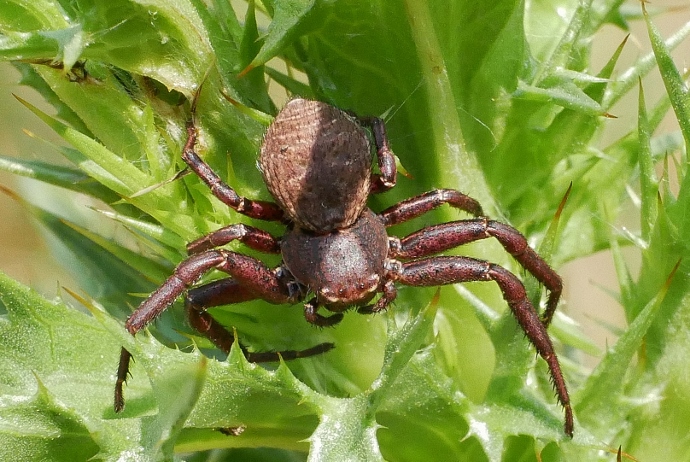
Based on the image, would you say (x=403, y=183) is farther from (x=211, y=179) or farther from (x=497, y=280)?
(x=211, y=179)

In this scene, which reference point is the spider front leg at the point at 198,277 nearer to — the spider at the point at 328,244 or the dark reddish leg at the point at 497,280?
the spider at the point at 328,244

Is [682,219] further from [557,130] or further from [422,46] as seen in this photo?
[422,46]

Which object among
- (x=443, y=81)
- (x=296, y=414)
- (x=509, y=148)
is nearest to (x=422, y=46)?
(x=443, y=81)

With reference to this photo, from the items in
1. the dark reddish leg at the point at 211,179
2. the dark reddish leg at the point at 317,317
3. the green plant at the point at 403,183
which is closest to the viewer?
the green plant at the point at 403,183

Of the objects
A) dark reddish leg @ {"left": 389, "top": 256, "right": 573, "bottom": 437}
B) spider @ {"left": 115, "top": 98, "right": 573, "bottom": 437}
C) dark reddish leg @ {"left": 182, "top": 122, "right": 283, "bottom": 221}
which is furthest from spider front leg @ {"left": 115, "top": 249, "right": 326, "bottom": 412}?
dark reddish leg @ {"left": 389, "top": 256, "right": 573, "bottom": 437}

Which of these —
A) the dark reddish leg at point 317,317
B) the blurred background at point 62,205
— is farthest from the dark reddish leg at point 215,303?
the blurred background at point 62,205

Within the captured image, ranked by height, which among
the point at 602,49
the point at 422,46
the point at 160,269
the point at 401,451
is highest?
the point at 422,46
